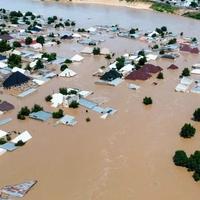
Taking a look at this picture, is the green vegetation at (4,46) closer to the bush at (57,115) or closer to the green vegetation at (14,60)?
the green vegetation at (14,60)

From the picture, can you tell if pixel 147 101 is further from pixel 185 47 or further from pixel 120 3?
pixel 120 3

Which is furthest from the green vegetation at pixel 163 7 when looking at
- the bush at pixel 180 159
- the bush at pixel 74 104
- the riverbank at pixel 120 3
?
the bush at pixel 180 159

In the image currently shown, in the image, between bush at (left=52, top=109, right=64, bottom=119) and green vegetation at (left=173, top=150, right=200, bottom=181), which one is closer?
green vegetation at (left=173, top=150, right=200, bottom=181)

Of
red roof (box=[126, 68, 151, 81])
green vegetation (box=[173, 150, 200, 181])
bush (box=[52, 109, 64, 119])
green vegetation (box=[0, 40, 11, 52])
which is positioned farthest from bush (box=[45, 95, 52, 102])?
green vegetation (box=[0, 40, 11, 52])

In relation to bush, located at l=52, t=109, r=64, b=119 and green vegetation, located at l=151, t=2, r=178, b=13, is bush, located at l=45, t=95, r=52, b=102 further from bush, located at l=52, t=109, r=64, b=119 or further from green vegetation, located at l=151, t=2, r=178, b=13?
green vegetation, located at l=151, t=2, r=178, b=13

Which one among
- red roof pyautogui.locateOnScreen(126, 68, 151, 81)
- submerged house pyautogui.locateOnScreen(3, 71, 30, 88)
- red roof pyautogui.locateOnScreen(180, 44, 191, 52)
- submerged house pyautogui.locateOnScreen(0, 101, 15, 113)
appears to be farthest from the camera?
red roof pyautogui.locateOnScreen(180, 44, 191, 52)

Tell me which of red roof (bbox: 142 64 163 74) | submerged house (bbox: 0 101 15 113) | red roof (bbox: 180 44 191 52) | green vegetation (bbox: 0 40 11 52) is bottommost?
submerged house (bbox: 0 101 15 113)

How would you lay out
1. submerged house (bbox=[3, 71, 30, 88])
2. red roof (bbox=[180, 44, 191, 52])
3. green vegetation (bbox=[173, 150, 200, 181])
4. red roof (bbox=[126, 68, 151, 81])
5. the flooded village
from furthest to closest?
red roof (bbox=[180, 44, 191, 52])
red roof (bbox=[126, 68, 151, 81])
submerged house (bbox=[3, 71, 30, 88])
green vegetation (bbox=[173, 150, 200, 181])
the flooded village

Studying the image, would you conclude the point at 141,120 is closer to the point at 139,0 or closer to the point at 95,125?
the point at 95,125
